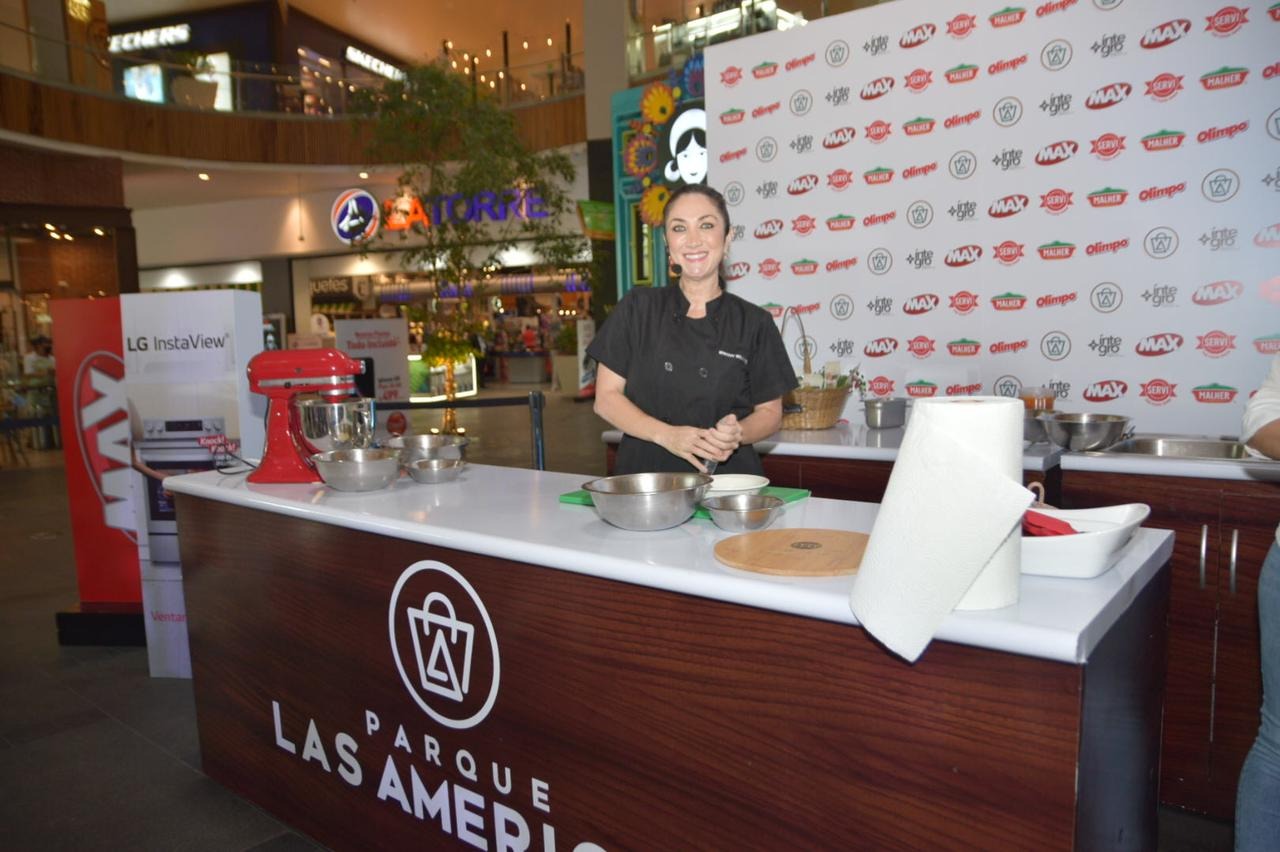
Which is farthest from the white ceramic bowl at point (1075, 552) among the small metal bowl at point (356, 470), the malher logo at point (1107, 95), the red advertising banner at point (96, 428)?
the red advertising banner at point (96, 428)

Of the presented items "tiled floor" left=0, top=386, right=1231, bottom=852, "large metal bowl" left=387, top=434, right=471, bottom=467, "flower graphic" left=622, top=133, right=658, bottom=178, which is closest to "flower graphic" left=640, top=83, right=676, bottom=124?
"flower graphic" left=622, top=133, right=658, bottom=178

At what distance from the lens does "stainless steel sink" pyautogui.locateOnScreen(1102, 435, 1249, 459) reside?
317 cm

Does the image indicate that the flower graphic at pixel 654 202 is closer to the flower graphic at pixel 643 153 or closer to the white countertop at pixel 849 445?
the flower graphic at pixel 643 153

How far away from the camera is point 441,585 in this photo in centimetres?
204

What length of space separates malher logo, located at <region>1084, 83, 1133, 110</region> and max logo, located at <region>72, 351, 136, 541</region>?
4.61m

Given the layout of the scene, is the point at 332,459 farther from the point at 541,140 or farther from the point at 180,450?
the point at 541,140

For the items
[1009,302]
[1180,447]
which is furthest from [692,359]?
[1009,302]

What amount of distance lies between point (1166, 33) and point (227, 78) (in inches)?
563

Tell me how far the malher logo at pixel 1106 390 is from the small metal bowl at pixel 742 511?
2730 millimetres

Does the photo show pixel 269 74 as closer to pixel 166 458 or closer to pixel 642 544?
pixel 166 458

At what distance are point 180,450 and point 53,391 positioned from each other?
9890 millimetres

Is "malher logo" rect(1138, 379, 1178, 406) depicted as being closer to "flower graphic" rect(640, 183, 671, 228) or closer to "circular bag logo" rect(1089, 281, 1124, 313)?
"circular bag logo" rect(1089, 281, 1124, 313)

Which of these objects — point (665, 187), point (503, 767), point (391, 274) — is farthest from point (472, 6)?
point (503, 767)

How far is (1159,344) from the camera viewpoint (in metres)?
3.83
